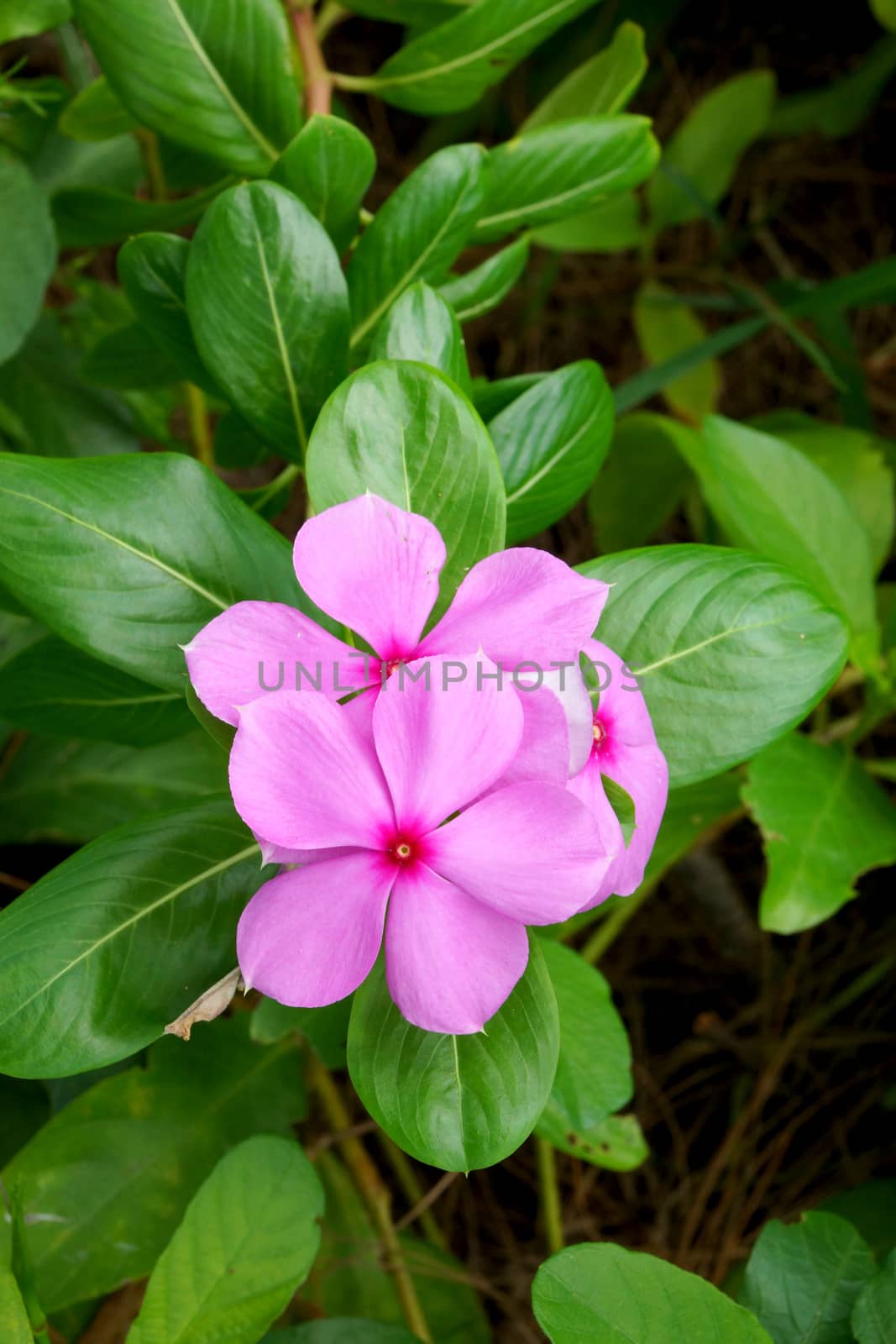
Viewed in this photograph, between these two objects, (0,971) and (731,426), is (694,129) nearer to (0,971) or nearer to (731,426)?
(731,426)

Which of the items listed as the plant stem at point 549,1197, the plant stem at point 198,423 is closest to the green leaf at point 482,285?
the plant stem at point 198,423

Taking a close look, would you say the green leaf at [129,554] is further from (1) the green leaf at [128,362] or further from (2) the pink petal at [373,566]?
(1) the green leaf at [128,362]

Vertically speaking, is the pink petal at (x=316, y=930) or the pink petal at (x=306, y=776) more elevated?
the pink petal at (x=306, y=776)

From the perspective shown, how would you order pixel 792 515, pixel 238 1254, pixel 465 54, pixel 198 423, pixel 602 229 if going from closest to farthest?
pixel 238 1254 < pixel 465 54 < pixel 792 515 < pixel 198 423 < pixel 602 229

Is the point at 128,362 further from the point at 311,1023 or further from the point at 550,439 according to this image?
the point at 311,1023

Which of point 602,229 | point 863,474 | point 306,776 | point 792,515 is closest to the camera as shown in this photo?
point 306,776

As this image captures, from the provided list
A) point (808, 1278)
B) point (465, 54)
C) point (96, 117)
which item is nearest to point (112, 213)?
point (96, 117)
